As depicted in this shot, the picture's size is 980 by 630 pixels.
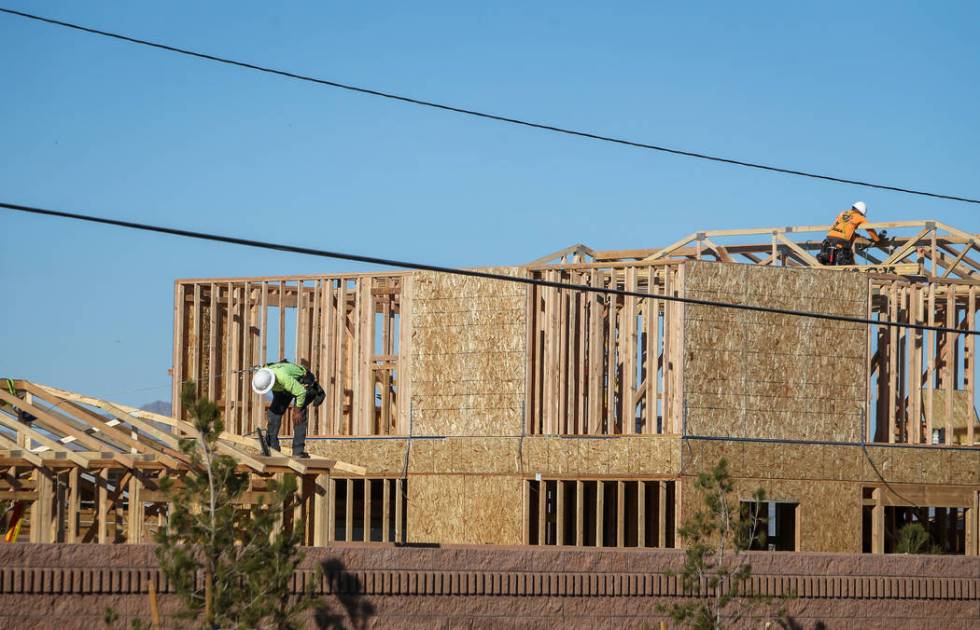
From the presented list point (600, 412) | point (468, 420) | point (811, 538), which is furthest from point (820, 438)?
point (468, 420)

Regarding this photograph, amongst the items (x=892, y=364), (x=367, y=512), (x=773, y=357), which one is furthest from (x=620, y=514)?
(x=892, y=364)

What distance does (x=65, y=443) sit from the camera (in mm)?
17562

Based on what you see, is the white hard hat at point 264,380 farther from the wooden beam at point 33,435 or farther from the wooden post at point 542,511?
the wooden post at point 542,511

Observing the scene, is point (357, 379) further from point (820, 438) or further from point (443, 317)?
point (820, 438)

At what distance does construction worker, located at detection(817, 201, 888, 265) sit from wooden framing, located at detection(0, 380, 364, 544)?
461 inches

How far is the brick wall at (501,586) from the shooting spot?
14.0m

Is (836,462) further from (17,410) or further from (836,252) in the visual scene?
(17,410)

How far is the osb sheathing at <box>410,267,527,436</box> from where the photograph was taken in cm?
2395

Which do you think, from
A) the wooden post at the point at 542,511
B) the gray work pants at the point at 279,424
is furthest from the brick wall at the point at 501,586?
the wooden post at the point at 542,511

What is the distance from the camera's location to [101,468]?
16.5 m

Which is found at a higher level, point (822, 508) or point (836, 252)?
point (836, 252)

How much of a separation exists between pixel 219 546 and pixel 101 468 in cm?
459

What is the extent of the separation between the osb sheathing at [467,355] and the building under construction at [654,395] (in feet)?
0.09

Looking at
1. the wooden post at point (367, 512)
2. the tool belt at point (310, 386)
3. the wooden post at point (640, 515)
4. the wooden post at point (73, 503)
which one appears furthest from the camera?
the wooden post at point (367, 512)
